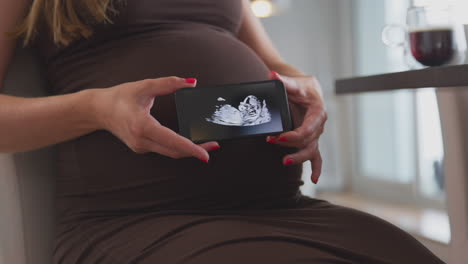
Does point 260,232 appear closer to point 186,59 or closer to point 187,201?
point 187,201

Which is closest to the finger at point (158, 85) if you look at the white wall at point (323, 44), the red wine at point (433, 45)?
the red wine at point (433, 45)

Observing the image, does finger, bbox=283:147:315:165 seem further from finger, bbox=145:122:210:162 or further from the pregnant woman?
finger, bbox=145:122:210:162

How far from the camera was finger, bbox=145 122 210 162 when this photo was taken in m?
0.63

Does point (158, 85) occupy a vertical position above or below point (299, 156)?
above

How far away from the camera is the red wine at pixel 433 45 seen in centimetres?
83

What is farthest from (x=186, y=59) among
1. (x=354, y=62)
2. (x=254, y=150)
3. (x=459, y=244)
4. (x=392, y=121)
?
(x=354, y=62)

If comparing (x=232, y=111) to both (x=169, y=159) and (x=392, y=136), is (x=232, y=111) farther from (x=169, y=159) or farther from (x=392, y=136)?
(x=392, y=136)

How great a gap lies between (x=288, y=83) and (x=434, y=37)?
25cm

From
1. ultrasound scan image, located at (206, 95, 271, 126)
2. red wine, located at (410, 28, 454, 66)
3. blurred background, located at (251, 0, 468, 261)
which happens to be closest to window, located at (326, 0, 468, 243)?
blurred background, located at (251, 0, 468, 261)

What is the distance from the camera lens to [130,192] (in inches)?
28.6

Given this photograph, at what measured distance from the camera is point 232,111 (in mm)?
689

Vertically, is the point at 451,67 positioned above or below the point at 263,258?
above

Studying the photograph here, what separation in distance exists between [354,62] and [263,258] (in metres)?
2.58

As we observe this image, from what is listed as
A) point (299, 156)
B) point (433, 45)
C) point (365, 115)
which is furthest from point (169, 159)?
point (365, 115)
